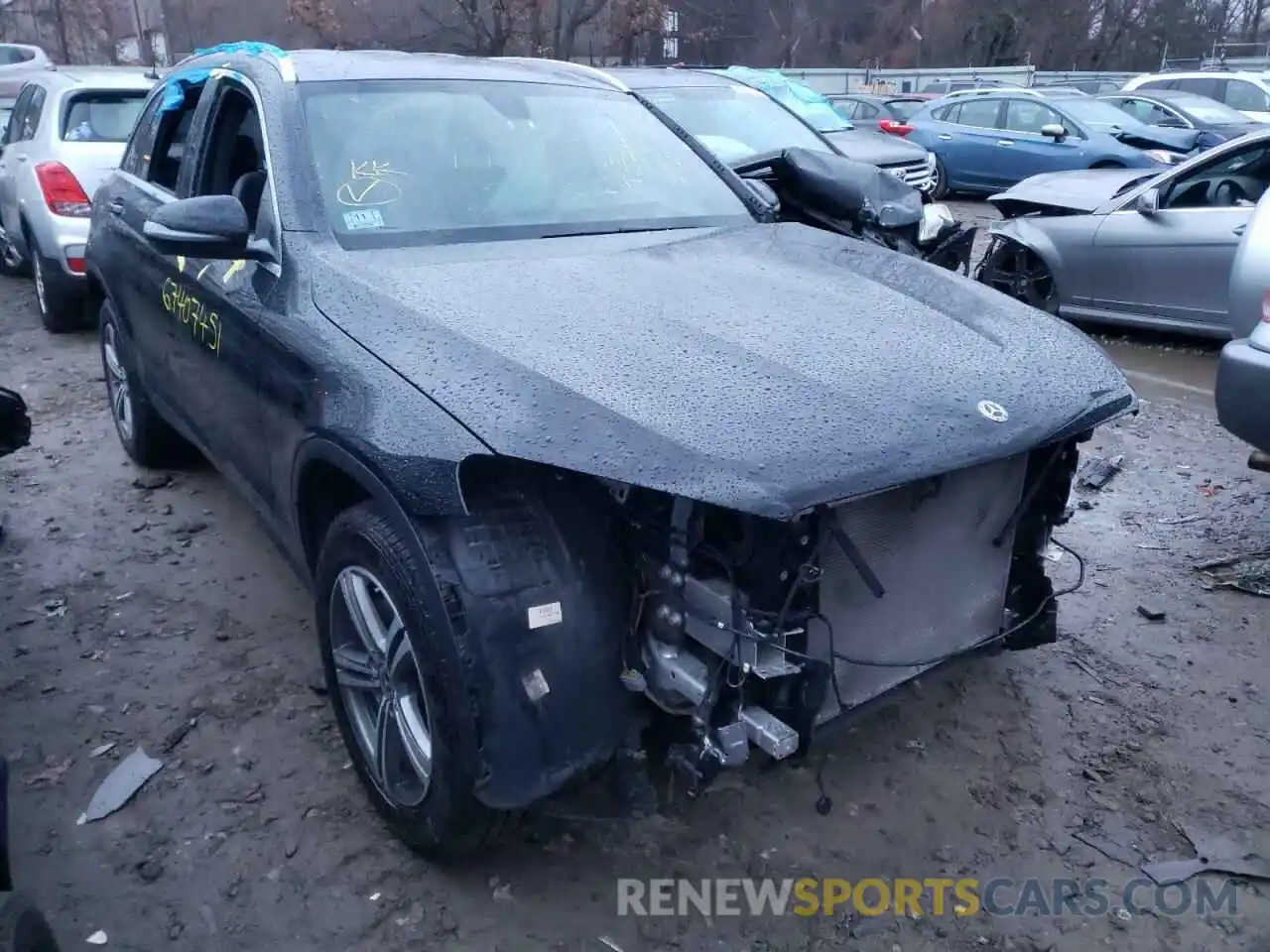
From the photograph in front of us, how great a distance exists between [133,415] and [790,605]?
3.82 metres

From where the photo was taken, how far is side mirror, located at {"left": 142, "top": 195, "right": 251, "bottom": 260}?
2.92 m

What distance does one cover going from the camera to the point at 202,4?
32.8m

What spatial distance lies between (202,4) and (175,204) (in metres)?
35.0

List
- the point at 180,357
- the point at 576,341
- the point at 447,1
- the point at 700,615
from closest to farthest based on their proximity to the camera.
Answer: the point at 700,615 → the point at 576,341 → the point at 180,357 → the point at 447,1

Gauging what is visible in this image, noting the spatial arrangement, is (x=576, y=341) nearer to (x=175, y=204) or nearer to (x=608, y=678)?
(x=608, y=678)

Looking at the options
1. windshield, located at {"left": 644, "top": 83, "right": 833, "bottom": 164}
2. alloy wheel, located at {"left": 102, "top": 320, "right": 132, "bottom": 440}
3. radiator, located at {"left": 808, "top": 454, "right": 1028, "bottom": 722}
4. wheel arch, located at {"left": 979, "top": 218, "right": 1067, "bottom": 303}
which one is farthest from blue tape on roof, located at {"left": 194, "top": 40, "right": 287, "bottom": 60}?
wheel arch, located at {"left": 979, "top": 218, "right": 1067, "bottom": 303}

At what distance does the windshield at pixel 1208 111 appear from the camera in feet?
49.2

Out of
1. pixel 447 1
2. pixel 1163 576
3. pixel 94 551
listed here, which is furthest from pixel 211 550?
pixel 447 1

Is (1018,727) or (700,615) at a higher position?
(700,615)

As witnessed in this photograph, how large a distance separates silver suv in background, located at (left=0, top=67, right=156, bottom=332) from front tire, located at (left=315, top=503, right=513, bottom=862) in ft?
18.7

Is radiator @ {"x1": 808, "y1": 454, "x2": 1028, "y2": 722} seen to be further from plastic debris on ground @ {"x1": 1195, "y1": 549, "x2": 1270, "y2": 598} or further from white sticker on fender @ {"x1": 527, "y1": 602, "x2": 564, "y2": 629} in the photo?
plastic debris on ground @ {"x1": 1195, "y1": 549, "x2": 1270, "y2": 598}

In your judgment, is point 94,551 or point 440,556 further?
point 94,551

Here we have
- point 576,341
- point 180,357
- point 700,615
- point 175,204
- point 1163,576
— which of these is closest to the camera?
point 700,615

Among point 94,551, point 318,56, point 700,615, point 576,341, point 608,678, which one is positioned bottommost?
point 94,551
